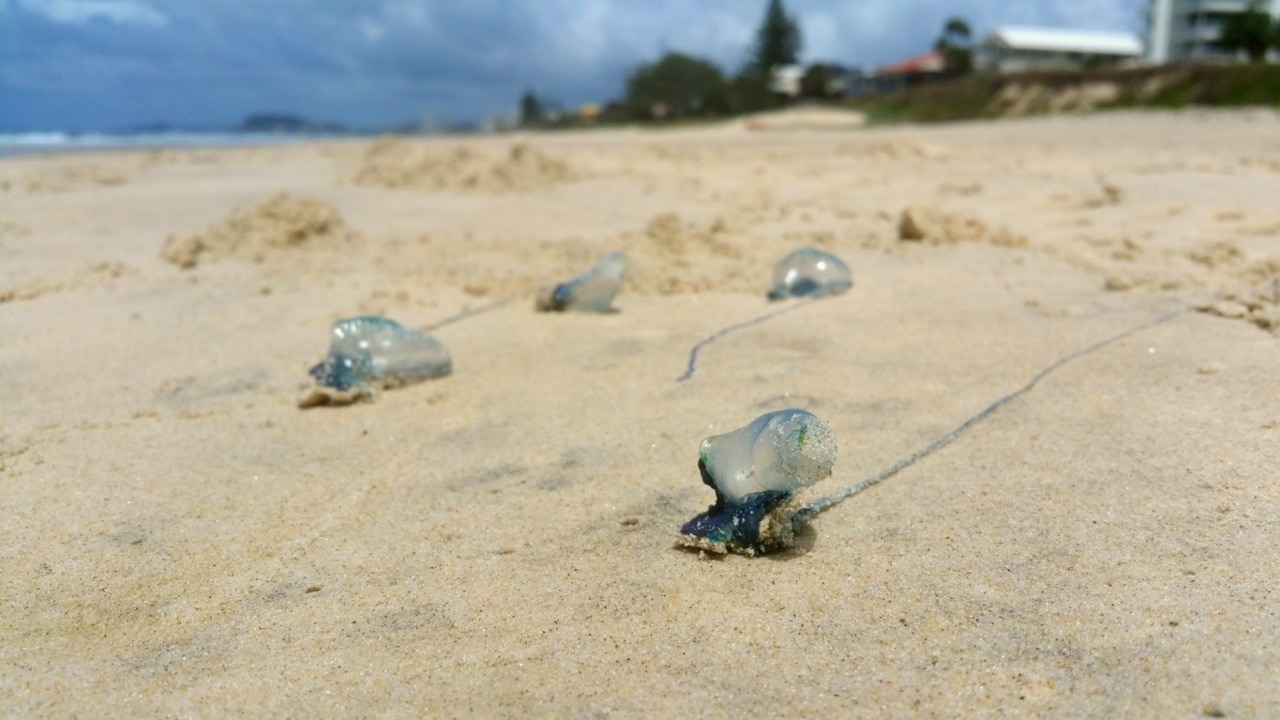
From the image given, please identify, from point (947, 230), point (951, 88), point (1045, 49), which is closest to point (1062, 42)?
point (1045, 49)

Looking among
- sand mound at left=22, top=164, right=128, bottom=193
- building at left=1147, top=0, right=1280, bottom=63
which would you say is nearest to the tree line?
building at left=1147, top=0, right=1280, bottom=63

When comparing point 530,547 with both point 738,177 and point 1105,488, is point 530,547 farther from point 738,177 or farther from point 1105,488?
point 738,177

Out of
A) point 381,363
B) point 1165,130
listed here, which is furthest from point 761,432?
point 1165,130

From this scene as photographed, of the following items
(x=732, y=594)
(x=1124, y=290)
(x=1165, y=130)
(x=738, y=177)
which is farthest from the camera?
(x=1165, y=130)

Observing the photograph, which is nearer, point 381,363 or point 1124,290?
point 381,363

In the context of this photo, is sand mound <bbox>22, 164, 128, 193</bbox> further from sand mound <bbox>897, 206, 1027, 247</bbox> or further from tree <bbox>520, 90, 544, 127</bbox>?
tree <bbox>520, 90, 544, 127</bbox>

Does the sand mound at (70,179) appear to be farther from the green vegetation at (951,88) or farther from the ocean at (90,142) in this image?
the green vegetation at (951,88)

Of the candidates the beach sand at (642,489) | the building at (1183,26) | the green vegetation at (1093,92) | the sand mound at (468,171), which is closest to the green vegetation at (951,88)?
the green vegetation at (1093,92)

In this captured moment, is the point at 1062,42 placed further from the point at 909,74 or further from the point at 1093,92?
the point at 1093,92
